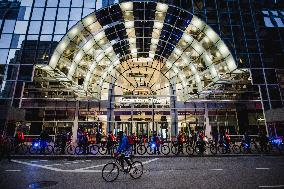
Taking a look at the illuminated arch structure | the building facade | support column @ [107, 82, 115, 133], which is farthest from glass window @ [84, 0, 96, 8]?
support column @ [107, 82, 115, 133]

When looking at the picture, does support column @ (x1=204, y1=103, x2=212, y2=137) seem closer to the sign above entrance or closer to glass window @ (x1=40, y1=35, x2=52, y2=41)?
the sign above entrance

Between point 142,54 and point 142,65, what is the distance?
1.58m

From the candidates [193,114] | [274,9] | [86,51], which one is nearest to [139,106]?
[193,114]

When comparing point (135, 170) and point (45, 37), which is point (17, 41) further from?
point (135, 170)

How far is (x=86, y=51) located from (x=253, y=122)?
23.4 metres

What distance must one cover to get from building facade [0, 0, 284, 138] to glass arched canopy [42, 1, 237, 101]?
0.42 ft

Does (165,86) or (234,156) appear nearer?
(234,156)

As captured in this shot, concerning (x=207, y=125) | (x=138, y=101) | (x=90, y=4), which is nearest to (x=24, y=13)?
(x=90, y=4)

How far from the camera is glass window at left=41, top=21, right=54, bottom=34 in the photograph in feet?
74.9

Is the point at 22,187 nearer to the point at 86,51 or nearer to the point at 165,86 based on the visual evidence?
the point at 86,51

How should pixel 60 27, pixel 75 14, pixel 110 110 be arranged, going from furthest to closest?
pixel 110 110 < pixel 75 14 < pixel 60 27

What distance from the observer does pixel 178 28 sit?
23.4 metres

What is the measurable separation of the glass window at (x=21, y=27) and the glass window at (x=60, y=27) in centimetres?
381

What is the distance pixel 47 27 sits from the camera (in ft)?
76.0
